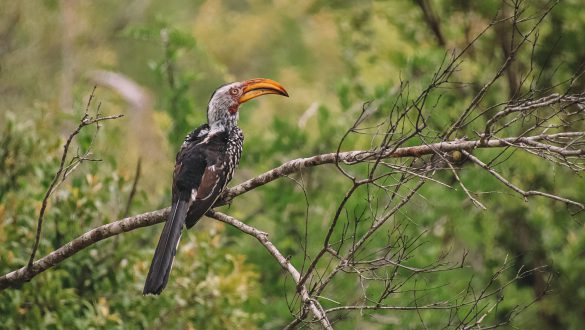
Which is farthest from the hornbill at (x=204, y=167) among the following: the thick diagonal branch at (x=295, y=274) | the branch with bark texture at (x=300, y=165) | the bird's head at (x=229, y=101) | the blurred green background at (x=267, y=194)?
the blurred green background at (x=267, y=194)

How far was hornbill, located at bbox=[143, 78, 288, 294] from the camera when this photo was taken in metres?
4.95

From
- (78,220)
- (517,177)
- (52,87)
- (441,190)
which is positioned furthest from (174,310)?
(52,87)

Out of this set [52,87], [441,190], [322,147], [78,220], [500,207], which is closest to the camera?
[78,220]

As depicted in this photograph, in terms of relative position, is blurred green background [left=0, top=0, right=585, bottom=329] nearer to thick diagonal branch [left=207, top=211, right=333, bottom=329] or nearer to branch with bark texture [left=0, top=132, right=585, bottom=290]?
branch with bark texture [left=0, top=132, right=585, bottom=290]

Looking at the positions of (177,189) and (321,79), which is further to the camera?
(321,79)

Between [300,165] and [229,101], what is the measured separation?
2.25 metres

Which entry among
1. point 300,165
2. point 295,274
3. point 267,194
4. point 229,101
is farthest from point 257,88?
point 267,194

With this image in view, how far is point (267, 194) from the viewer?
9.91m

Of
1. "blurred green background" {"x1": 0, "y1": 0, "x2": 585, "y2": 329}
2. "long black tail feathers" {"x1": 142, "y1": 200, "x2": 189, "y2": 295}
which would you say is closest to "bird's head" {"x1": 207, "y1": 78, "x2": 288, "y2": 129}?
"blurred green background" {"x1": 0, "y1": 0, "x2": 585, "y2": 329}

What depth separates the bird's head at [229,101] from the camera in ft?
21.5

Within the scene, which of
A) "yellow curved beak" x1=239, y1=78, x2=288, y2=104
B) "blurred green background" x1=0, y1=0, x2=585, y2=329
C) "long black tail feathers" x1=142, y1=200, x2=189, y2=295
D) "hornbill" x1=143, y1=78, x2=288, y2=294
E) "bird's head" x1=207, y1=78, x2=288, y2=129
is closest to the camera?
"long black tail feathers" x1=142, y1=200, x2=189, y2=295

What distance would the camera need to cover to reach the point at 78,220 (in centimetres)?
724

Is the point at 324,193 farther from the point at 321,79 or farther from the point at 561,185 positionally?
the point at 321,79

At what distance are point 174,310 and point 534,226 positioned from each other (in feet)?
16.8
